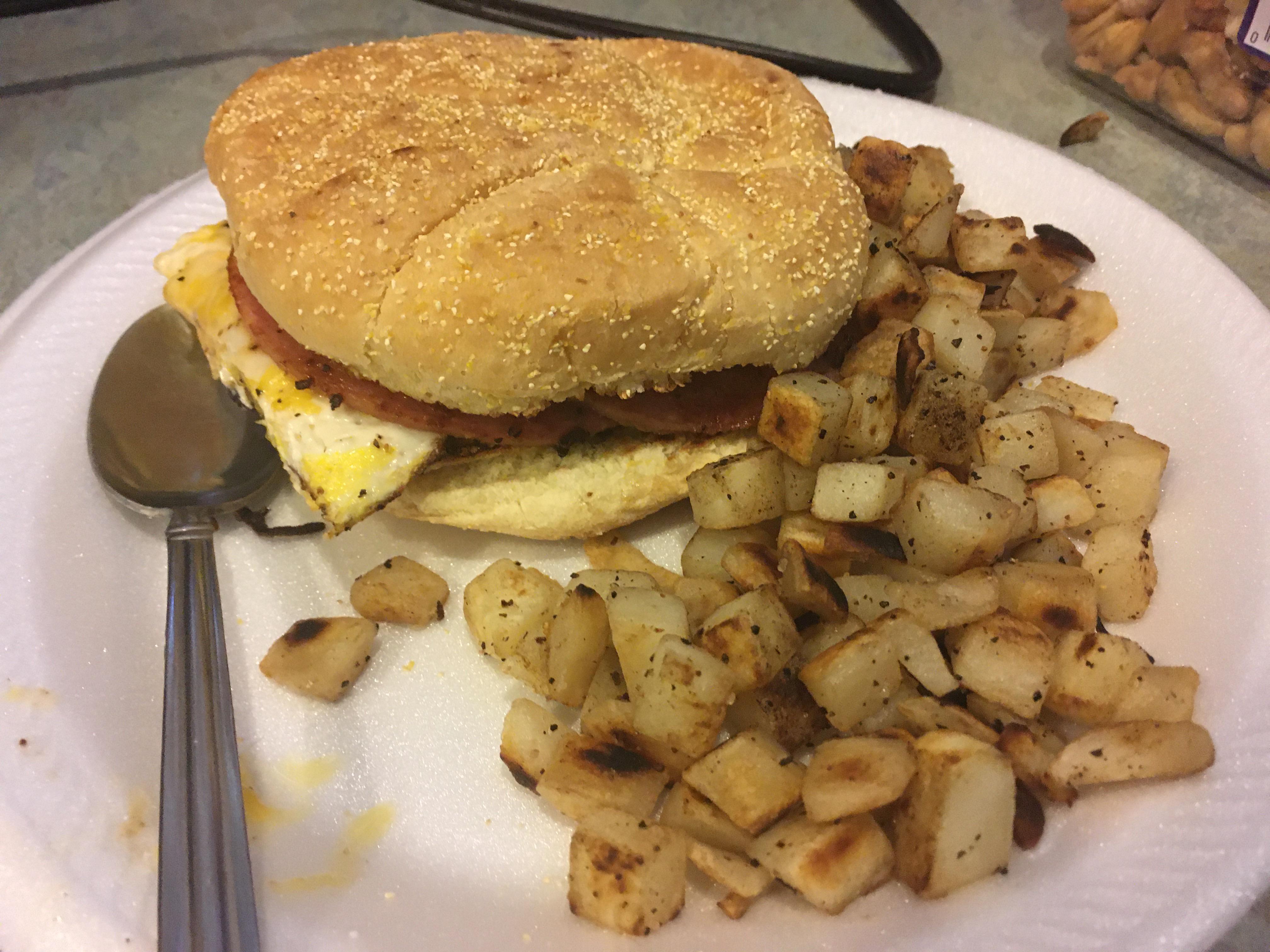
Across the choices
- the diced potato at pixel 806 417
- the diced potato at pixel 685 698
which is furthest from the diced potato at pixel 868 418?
the diced potato at pixel 685 698

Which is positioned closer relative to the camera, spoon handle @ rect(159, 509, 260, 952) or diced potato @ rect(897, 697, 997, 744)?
spoon handle @ rect(159, 509, 260, 952)

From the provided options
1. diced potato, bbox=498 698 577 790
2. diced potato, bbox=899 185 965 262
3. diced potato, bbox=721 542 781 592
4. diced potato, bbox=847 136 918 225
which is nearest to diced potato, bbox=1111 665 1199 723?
diced potato, bbox=721 542 781 592

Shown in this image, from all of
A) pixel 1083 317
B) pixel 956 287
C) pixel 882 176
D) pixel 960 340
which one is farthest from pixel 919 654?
pixel 882 176

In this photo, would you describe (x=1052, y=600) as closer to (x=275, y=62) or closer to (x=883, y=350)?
(x=883, y=350)

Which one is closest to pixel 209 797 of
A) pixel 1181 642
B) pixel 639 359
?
pixel 639 359

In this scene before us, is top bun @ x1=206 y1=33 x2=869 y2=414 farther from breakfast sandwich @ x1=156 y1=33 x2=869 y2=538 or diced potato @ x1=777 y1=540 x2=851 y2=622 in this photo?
diced potato @ x1=777 y1=540 x2=851 y2=622

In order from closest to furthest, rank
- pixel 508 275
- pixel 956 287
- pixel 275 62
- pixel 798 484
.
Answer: pixel 508 275
pixel 798 484
pixel 956 287
pixel 275 62
